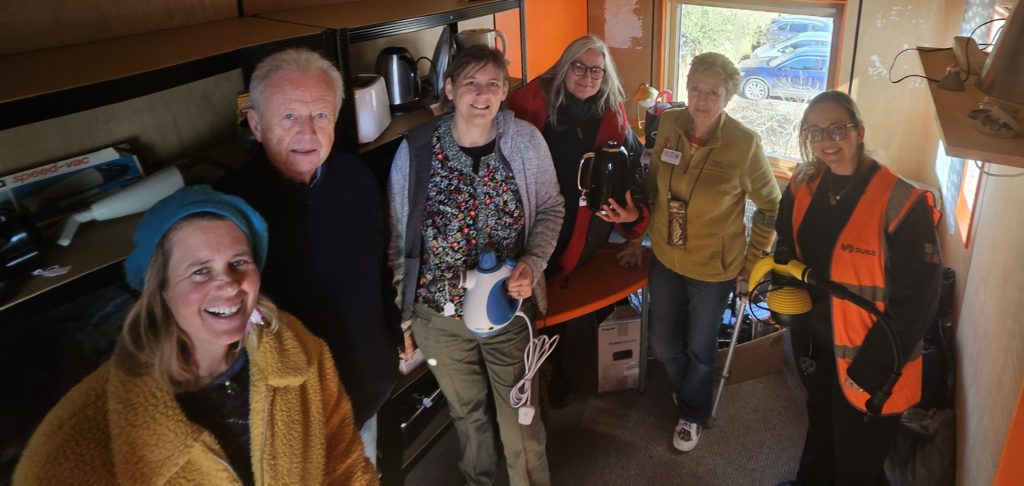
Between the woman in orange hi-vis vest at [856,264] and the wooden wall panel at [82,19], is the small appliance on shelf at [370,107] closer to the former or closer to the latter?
the wooden wall panel at [82,19]

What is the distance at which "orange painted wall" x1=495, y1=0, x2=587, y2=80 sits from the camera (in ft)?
11.5

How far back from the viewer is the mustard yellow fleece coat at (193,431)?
104 centimetres

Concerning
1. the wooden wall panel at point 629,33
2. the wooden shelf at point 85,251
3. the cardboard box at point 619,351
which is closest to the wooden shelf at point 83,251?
the wooden shelf at point 85,251

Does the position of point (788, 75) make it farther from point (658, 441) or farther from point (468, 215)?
point (468, 215)

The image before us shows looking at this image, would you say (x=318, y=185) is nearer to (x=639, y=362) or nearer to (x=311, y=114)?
(x=311, y=114)

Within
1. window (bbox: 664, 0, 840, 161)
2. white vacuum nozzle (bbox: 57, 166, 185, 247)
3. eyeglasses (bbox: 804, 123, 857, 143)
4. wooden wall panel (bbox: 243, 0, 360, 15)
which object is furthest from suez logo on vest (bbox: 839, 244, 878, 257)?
window (bbox: 664, 0, 840, 161)

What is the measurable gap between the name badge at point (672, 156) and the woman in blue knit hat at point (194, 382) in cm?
130

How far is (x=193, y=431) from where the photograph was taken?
1.14 m

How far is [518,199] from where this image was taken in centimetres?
186

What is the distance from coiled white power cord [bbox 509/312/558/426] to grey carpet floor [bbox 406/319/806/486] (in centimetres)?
52

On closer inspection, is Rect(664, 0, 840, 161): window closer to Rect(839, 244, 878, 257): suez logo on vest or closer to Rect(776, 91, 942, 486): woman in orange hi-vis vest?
Rect(776, 91, 942, 486): woman in orange hi-vis vest

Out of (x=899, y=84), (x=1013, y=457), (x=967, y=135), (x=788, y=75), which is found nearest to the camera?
(x=967, y=135)

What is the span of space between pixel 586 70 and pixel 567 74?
0.07 metres

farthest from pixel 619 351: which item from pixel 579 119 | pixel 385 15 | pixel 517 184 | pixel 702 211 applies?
pixel 385 15
